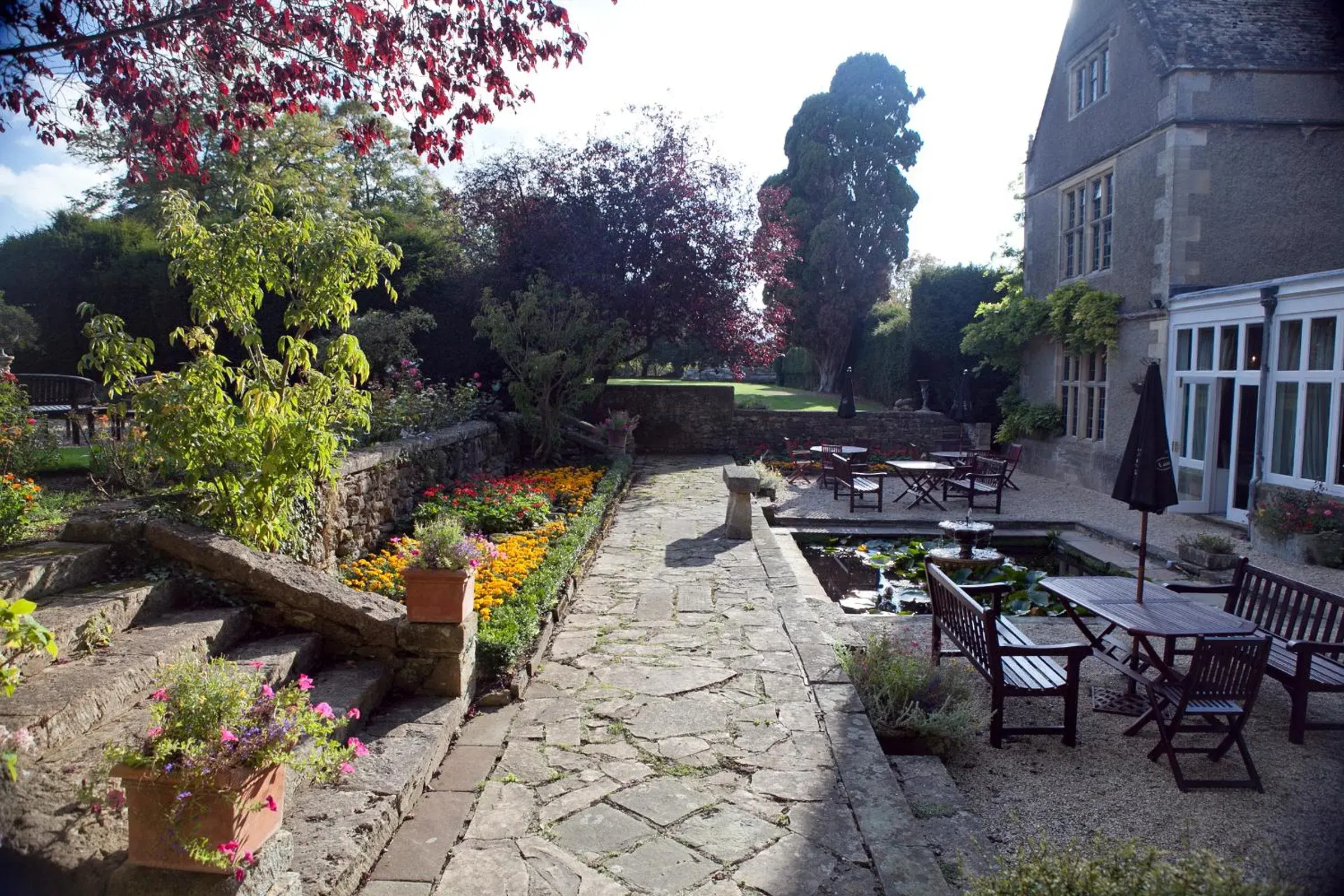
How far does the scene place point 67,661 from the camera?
11.8 ft

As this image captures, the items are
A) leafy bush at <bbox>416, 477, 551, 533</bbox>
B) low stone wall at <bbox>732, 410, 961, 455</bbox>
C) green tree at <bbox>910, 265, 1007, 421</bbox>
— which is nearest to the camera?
leafy bush at <bbox>416, 477, 551, 533</bbox>

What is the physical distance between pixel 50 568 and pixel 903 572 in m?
7.64

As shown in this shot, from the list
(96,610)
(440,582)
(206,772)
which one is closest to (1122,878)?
(206,772)

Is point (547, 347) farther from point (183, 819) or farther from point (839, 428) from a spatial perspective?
point (183, 819)

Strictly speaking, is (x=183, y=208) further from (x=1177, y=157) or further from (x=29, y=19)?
(x=1177, y=157)

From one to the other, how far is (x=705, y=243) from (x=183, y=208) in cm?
1240

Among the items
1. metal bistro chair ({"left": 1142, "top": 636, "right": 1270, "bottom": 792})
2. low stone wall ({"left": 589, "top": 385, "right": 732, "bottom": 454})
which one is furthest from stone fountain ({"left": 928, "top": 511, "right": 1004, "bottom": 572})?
low stone wall ({"left": 589, "top": 385, "right": 732, "bottom": 454})

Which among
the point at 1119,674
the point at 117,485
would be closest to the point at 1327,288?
the point at 1119,674

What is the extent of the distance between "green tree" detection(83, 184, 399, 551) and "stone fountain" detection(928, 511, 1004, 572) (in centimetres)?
570

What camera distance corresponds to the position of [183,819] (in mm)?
2477

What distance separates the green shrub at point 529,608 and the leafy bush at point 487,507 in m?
0.64

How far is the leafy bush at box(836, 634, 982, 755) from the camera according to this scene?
456cm

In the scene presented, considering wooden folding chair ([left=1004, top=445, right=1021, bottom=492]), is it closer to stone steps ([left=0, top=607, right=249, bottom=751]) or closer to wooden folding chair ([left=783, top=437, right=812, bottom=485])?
wooden folding chair ([left=783, top=437, right=812, bottom=485])

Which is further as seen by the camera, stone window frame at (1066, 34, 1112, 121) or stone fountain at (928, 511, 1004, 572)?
stone window frame at (1066, 34, 1112, 121)
